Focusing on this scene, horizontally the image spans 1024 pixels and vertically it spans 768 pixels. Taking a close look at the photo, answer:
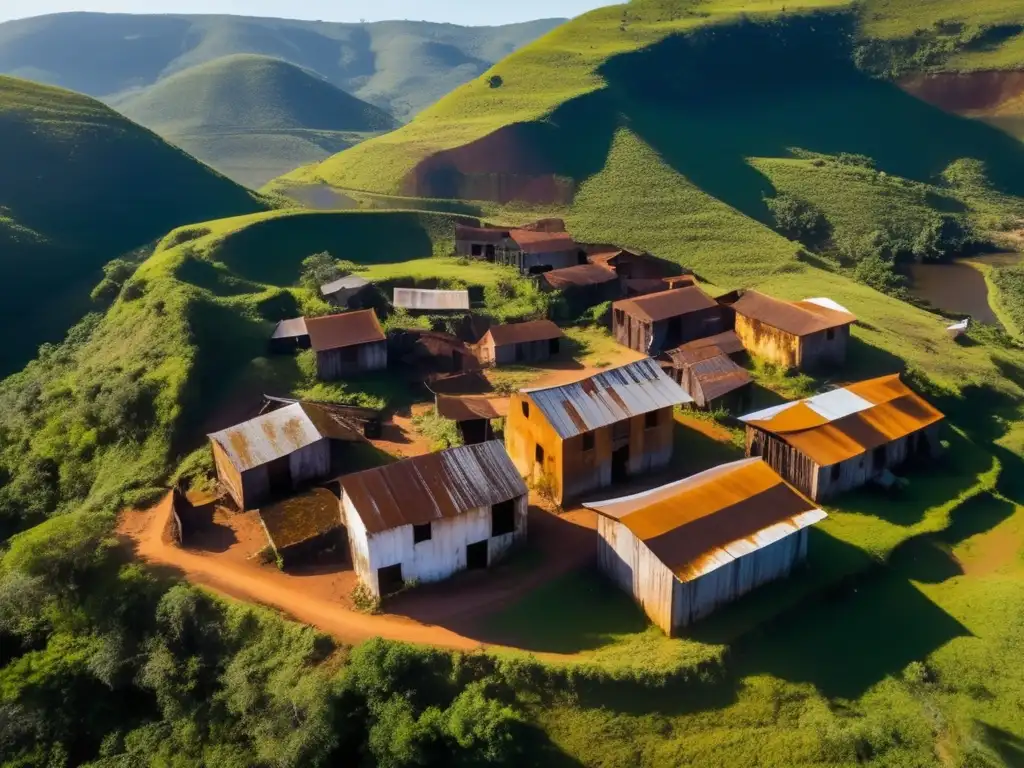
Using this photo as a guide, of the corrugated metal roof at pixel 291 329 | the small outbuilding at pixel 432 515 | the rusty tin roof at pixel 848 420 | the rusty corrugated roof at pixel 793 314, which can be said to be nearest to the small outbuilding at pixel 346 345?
the corrugated metal roof at pixel 291 329

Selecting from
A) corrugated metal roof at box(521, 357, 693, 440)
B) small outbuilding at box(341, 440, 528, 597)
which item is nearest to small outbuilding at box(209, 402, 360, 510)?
small outbuilding at box(341, 440, 528, 597)

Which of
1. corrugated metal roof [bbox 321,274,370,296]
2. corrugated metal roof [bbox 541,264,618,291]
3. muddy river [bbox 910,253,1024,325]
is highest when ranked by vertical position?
corrugated metal roof [bbox 321,274,370,296]

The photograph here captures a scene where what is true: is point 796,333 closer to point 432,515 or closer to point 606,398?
point 606,398

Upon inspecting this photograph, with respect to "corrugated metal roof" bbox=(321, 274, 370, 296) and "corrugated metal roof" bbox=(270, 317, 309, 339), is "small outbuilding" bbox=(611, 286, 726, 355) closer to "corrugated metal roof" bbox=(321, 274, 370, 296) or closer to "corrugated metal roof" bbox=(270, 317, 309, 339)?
"corrugated metal roof" bbox=(321, 274, 370, 296)

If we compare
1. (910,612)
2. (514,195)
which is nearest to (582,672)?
(910,612)

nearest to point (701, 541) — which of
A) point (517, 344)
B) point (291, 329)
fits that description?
point (517, 344)

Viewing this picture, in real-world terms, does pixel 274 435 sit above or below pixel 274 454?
above

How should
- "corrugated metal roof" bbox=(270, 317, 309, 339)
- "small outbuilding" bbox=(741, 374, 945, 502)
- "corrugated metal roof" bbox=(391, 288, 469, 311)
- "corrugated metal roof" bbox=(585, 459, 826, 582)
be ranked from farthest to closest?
"corrugated metal roof" bbox=(391, 288, 469, 311)
"corrugated metal roof" bbox=(270, 317, 309, 339)
"small outbuilding" bbox=(741, 374, 945, 502)
"corrugated metal roof" bbox=(585, 459, 826, 582)

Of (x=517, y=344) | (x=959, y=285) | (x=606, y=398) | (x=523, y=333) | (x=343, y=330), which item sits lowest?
(x=959, y=285)
